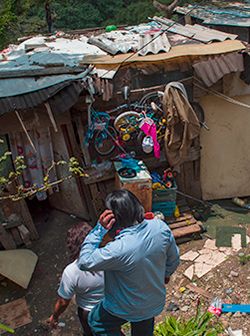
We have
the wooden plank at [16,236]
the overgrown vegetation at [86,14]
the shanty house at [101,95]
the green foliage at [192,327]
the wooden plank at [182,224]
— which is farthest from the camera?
the overgrown vegetation at [86,14]

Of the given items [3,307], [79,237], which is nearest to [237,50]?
[79,237]

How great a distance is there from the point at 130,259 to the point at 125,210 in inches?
14.9

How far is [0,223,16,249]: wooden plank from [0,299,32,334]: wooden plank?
1114mm

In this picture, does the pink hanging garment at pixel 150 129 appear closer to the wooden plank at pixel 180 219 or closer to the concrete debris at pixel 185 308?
the wooden plank at pixel 180 219

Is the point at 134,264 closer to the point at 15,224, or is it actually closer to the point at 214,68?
the point at 15,224

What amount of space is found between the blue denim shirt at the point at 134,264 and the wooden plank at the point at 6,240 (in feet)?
12.9

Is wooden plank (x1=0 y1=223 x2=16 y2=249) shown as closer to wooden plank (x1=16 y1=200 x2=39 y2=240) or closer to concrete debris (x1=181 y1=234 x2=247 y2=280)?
wooden plank (x1=16 y1=200 x2=39 y2=240)

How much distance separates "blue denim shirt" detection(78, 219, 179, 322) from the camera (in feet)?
9.90

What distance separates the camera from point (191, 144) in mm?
7805

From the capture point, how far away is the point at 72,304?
605cm

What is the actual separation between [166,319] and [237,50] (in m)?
4.94

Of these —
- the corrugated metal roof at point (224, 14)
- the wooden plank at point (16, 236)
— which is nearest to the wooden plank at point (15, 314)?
the wooden plank at point (16, 236)

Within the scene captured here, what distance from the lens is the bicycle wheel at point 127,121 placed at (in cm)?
708

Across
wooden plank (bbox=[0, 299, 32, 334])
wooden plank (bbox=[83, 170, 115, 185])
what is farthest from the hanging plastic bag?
wooden plank (bbox=[0, 299, 32, 334])
